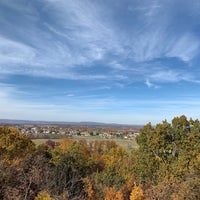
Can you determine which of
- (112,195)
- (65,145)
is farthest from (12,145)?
(65,145)

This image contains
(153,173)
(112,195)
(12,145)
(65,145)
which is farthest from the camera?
(65,145)

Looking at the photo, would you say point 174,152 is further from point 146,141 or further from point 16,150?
point 16,150

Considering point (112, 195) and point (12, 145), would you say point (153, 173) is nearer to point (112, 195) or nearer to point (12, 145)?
point (112, 195)

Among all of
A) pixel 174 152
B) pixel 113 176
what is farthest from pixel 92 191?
pixel 174 152

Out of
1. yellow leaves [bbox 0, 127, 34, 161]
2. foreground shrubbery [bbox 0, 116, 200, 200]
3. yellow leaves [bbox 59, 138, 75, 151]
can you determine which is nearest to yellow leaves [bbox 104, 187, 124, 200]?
foreground shrubbery [bbox 0, 116, 200, 200]

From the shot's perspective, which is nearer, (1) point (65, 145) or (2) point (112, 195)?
(2) point (112, 195)

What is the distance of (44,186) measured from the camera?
2103 centimetres

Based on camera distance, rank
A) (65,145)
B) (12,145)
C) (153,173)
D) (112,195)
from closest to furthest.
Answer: (112,195)
(153,173)
(12,145)
(65,145)

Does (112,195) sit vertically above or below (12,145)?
below

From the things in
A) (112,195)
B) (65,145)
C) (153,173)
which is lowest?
(112,195)

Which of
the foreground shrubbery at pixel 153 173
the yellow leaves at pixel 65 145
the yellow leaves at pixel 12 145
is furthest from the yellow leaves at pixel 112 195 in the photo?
the yellow leaves at pixel 65 145

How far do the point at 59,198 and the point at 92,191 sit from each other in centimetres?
1337

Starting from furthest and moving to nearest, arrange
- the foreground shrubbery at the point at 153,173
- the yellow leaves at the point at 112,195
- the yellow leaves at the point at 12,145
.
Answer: the yellow leaves at the point at 12,145, the yellow leaves at the point at 112,195, the foreground shrubbery at the point at 153,173

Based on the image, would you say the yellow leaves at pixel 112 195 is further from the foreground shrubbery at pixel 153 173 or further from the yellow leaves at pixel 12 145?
the yellow leaves at pixel 12 145
